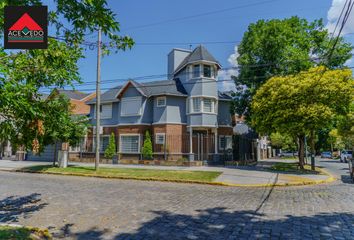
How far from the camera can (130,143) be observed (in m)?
27.6

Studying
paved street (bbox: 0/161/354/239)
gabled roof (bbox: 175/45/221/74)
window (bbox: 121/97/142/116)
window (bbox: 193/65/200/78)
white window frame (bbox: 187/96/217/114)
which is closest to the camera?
paved street (bbox: 0/161/354/239)

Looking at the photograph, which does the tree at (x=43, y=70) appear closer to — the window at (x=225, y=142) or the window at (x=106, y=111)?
the window at (x=225, y=142)

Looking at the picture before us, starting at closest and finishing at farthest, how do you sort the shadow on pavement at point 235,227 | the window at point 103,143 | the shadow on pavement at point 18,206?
the shadow on pavement at point 235,227 → the shadow on pavement at point 18,206 → the window at point 103,143

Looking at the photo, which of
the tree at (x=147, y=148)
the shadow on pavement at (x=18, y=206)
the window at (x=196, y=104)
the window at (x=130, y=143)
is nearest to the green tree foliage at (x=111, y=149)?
the window at (x=130, y=143)

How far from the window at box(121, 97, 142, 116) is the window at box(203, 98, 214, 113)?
6373mm

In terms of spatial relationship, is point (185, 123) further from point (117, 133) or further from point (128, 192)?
point (128, 192)

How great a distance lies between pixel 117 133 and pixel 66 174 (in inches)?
428

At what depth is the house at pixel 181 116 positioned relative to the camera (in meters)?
25.9

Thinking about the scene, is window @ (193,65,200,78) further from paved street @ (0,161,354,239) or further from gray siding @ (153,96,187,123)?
paved street @ (0,161,354,239)

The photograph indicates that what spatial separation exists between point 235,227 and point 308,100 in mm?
14812

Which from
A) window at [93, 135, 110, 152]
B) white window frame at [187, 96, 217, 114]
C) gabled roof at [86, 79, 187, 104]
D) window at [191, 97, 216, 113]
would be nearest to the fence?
window at [93, 135, 110, 152]

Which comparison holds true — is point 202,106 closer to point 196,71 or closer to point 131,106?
point 196,71

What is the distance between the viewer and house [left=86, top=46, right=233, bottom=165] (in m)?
25.9

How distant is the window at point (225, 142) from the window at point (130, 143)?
808 centimetres
